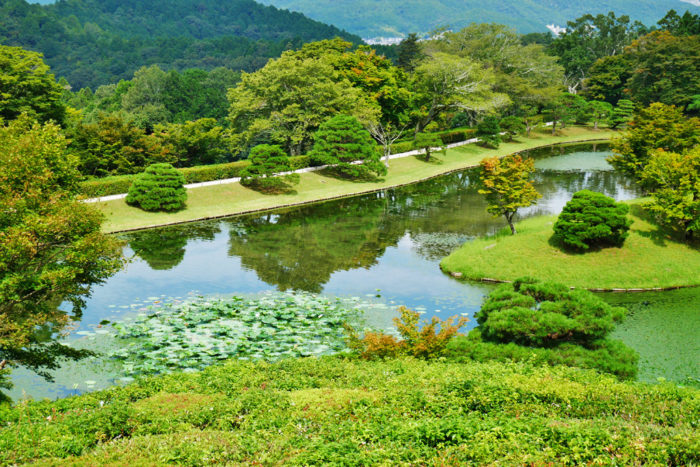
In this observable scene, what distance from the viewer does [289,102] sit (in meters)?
52.5

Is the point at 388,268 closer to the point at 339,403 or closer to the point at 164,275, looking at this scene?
the point at 164,275

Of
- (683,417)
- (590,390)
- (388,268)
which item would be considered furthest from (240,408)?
(388,268)

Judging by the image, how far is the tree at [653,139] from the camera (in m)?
38.4

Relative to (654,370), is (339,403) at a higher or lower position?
higher

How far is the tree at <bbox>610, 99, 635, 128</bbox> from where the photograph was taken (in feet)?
253

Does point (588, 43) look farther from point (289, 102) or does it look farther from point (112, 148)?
point (112, 148)

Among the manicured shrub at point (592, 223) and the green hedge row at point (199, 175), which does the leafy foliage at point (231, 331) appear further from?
the green hedge row at point (199, 175)

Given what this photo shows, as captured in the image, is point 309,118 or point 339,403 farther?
point 309,118

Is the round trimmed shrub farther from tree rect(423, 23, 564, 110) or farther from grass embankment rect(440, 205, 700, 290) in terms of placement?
tree rect(423, 23, 564, 110)

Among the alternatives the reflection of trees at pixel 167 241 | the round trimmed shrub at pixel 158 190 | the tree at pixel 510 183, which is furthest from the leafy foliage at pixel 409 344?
the round trimmed shrub at pixel 158 190

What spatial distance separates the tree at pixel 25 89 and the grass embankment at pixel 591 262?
118ft

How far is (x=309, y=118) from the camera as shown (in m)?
52.8

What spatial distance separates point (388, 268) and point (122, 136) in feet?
89.2

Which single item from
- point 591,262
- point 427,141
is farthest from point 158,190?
point 427,141
